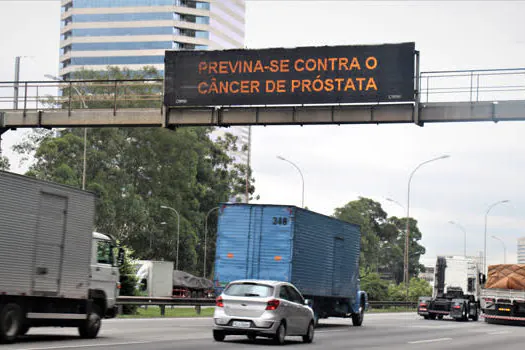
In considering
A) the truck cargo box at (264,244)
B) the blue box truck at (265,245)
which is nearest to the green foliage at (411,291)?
the blue box truck at (265,245)

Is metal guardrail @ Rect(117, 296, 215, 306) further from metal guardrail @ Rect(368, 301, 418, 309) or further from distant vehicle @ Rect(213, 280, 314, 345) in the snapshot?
metal guardrail @ Rect(368, 301, 418, 309)

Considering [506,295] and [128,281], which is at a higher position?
[506,295]

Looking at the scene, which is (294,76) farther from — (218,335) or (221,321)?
(221,321)

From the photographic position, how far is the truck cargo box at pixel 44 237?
18.3 meters

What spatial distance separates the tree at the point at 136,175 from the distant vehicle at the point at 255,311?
50086 millimetres

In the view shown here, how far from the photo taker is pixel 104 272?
75.1 feet

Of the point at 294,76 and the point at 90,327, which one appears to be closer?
the point at 90,327

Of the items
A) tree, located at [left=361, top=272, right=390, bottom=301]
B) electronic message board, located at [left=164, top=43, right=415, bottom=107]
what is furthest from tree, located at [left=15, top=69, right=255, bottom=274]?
electronic message board, located at [left=164, top=43, right=415, bottom=107]

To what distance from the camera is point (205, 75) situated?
1425 inches

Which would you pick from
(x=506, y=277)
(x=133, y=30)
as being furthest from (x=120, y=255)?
(x=133, y=30)

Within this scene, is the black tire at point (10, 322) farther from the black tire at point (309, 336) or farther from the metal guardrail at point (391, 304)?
the metal guardrail at point (391, 304)

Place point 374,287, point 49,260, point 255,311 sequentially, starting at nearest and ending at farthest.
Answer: point 49,260, point 255,311, point 374,287

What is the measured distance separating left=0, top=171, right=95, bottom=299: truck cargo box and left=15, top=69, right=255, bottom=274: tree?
164 ft

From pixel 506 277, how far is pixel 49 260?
28469 mm
